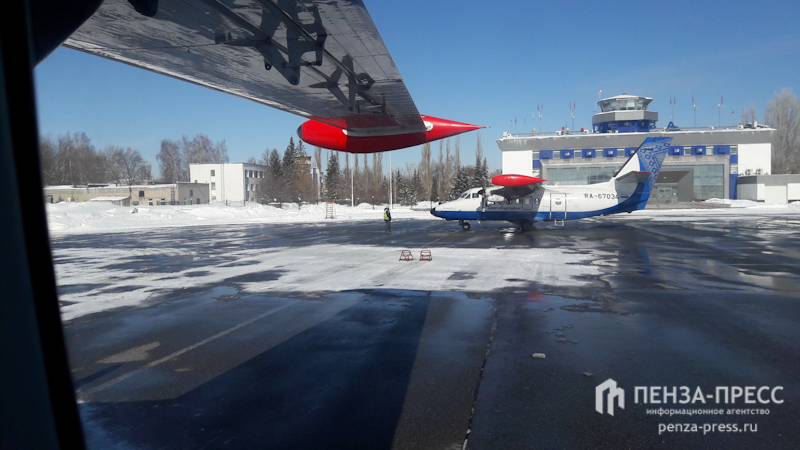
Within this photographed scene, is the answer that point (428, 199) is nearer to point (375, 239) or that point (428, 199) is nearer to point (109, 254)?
point (375, 239)

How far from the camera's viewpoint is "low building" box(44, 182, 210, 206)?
5753 centimetres

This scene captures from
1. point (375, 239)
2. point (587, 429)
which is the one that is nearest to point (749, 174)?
point (375, 239)

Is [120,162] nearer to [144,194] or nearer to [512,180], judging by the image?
[144,194]

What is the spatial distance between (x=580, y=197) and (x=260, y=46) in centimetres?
2275

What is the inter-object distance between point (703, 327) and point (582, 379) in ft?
10.4

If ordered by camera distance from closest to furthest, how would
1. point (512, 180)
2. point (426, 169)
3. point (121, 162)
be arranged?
1. point (512, 180)
2. point (121, 162)
3. point (426, 169)

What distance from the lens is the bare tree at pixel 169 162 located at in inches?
3342

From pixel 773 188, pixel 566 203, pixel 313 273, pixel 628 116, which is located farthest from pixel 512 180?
pixel 773 188

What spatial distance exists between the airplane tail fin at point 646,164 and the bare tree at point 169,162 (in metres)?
79.0

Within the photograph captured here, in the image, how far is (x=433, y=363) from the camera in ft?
18.9

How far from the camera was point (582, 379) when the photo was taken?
5.16 metres

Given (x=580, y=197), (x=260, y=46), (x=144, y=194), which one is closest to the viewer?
(x=260, y=46)

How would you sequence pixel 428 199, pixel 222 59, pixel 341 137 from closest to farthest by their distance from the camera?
1. pixel 222 59
2. pixel 341 137
3. pixel 428 199

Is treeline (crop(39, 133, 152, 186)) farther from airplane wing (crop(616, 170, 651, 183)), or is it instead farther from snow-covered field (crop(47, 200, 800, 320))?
airplane wing (crop(616, 170, 651, 183))
